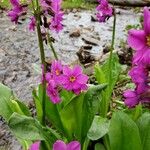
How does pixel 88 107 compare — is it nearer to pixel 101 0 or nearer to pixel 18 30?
pixel 101 0

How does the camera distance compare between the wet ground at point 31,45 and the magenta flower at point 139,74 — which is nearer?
the magenta flower at point 139,74

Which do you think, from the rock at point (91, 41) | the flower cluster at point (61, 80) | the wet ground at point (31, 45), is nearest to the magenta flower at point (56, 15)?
the flower cluster at point (61, 80)

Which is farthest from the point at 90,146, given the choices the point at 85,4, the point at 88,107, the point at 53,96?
the point at 85,4

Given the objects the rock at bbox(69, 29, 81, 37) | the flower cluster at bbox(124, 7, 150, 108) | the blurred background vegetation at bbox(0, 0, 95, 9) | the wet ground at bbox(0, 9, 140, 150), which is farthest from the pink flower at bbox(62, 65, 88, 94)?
the blurred background vegetation at bbox(0, 0, 95, 9)

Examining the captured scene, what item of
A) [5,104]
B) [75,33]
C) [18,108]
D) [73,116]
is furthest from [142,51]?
[75,33]

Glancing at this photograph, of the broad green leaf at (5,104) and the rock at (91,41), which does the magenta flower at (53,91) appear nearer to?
the broad green leaf at (5,104)

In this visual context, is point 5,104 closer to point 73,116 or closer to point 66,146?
point 73,116

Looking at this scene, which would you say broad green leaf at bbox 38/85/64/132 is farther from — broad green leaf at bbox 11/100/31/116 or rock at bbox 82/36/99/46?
rock at bbox 82/36/99/46

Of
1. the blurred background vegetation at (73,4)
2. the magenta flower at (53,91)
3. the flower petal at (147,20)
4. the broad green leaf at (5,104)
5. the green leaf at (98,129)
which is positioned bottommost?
the blurred background vegetation at (73,4)
